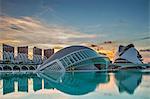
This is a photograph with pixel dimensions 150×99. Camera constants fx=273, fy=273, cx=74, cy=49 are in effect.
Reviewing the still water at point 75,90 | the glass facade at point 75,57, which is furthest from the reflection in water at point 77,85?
the glass facade at point 75,57

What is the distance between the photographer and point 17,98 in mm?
5160

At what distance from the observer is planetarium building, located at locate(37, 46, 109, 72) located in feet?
56.2

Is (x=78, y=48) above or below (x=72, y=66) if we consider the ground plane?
above

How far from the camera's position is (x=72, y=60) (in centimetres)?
1756

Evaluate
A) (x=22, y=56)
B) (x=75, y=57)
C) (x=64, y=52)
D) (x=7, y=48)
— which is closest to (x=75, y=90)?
(x=75, y=57)

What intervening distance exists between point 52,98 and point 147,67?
891 inches

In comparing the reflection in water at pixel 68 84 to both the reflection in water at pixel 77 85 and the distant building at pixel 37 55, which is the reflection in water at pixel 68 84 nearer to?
the reflection in water at pixel 77 85

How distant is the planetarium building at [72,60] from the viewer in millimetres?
17141

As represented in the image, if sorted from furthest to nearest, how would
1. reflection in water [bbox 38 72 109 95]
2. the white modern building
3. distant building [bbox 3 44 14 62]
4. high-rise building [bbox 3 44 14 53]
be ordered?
1. the white modern building
2. high-rise building [bbox 3 44 14 53]
3. distant building [bbox 3 44 14 62]
4. reflection in water [bbox 38 72 109 95]

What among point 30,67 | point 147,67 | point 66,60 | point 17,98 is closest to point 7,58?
point 30,67

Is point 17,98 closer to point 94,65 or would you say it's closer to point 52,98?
point 52,98

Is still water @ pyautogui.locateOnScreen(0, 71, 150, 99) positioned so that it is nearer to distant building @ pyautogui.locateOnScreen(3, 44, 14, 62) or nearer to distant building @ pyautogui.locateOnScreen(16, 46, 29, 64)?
distant building @ pyautogui.locateOnScreen(3, 44, 14, 62)

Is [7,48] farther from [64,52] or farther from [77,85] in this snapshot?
[77,85]

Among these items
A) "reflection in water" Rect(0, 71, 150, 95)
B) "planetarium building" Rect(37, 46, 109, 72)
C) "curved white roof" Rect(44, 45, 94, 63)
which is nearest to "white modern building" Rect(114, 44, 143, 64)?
"planetarium building" Rect(37, 46, 109, 72)
